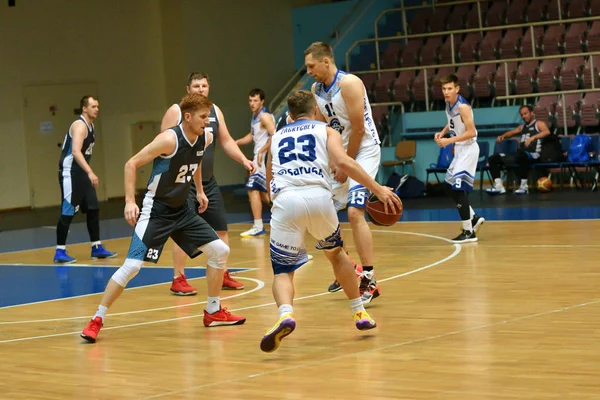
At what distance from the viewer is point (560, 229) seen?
10.9 m

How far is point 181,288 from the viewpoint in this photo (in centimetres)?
805

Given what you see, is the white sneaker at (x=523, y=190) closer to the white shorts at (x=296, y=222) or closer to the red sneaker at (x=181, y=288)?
the red sneaker at (x=181, y=288)

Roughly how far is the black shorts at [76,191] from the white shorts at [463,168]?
3817 millimetres

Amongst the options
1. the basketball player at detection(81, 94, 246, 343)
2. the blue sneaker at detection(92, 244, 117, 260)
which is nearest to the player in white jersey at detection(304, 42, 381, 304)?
the basketball player at detection(81, 94, 246, 343)

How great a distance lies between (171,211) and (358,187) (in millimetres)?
1405

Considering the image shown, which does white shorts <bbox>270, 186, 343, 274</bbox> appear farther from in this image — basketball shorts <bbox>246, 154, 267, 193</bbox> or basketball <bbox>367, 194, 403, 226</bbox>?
basketball shorts <bbox>246, 154, 267, 193</bbox>

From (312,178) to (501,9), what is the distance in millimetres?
14368

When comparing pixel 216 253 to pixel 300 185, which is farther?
pixel 216 253

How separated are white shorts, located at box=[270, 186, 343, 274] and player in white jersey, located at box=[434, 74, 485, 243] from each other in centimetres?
492

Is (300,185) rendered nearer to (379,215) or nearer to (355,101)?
(379,215)

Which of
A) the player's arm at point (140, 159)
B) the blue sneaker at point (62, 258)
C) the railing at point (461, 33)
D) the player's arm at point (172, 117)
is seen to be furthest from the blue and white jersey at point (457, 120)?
the railing at point (461, 33)

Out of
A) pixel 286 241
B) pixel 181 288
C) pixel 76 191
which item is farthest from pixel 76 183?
pixel 286 241

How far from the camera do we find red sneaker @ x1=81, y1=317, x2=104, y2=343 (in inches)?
243

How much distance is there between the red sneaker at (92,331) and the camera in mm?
6184
